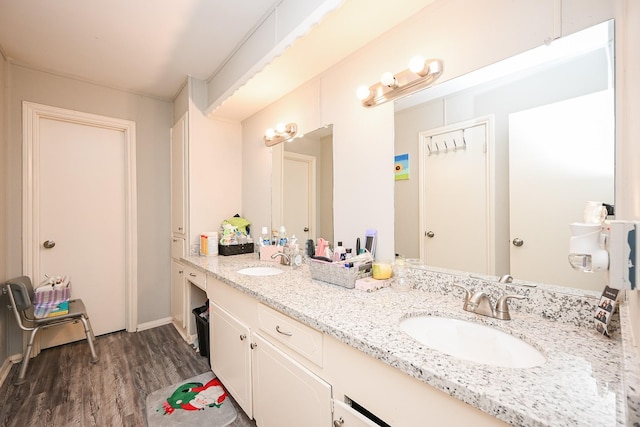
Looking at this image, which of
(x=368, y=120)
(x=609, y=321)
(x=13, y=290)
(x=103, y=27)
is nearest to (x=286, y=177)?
(x=368, y=120)

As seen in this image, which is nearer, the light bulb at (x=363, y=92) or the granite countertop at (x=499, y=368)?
the granite countertop at (x=499, y=368)

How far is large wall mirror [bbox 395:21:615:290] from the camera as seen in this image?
2.95 feet

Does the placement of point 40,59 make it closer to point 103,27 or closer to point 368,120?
point 103,27

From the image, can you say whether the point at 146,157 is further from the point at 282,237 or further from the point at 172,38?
the point at 282,237

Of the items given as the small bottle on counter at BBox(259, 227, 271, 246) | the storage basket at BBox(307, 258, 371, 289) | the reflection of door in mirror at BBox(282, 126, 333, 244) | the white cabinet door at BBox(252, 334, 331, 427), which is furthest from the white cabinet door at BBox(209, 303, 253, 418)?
the reflection of door in mirror at BBox(282, 126, 333, 244)

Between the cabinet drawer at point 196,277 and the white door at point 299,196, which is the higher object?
the white door at point 299,196

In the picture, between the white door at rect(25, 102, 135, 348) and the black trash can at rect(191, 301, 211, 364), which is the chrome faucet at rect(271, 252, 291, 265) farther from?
the white door at rect(25, 102, 135, 348)

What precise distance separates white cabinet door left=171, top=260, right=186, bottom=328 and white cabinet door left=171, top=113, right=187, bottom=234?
371mm

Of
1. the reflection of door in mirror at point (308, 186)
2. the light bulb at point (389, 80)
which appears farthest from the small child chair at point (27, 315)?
the light bulb at point (389, 80)

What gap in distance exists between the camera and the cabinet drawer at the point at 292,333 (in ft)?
3.30

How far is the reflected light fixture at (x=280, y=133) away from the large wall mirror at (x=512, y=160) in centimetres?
95

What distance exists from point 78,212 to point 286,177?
204 centimetres

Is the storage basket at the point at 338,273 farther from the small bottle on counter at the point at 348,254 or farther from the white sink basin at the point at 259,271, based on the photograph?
the white sink basin at the point at 259,271

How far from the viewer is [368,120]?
1.59 metres
